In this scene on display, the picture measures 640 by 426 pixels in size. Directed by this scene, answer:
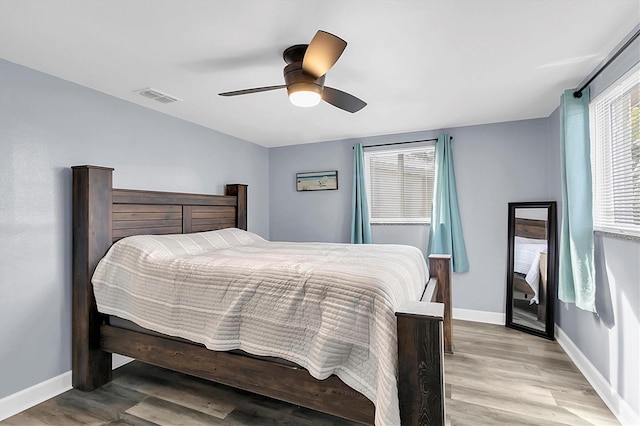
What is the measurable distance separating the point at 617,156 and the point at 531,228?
1.42m

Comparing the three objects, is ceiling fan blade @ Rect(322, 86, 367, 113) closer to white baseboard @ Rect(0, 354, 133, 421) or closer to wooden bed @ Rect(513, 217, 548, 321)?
wooden bed @ Rect(513, 217, 548, 321)

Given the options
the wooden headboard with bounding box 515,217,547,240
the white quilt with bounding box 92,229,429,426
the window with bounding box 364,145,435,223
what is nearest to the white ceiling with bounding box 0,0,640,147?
the window with bounding box 364,145,435,223

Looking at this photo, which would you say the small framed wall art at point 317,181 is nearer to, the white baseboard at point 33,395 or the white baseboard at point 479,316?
the white baseboard at point 479,316

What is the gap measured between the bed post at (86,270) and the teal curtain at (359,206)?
9.28ft

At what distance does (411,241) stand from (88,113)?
3.65 m

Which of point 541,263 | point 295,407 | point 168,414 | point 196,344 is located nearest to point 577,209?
point 541,263

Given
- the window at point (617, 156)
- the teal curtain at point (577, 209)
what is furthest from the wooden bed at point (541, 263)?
the window at point (617, 156)

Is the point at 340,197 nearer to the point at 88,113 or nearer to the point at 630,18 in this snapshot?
the point at 88,113

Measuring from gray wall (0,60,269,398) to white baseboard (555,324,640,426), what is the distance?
12.4 ft

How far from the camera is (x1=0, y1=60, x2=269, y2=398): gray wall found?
7.05 feet

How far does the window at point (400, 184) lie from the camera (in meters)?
4.14

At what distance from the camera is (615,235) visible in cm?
207

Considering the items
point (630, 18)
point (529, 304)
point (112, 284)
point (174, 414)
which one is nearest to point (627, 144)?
point (630, 18)

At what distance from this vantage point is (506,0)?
62.4 inches
